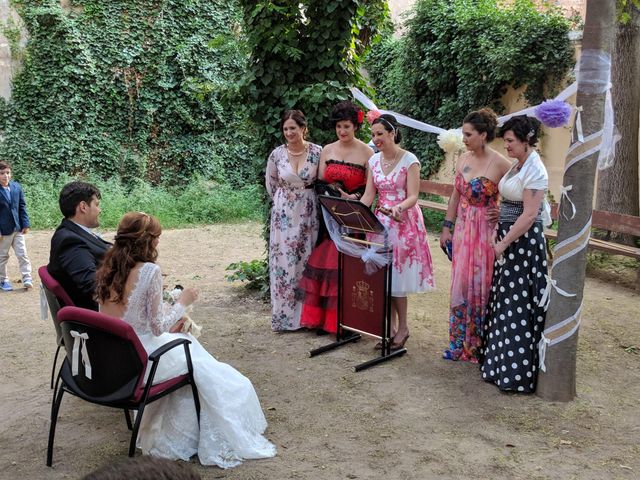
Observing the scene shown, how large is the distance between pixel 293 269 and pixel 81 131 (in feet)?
31.3

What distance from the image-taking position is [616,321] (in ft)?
20.8

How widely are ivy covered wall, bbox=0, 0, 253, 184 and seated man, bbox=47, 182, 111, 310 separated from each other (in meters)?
9.31

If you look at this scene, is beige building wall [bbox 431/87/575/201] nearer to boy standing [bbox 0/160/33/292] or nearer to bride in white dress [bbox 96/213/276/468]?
boy standing [bbox 0/160/33/292]

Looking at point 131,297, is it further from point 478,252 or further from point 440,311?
point 440,311

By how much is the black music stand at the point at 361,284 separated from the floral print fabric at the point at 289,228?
57 cm

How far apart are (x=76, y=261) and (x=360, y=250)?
2176 millimetres

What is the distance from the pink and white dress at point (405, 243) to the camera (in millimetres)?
5316

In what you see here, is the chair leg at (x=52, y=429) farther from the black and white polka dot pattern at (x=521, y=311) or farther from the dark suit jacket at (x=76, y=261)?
the black and white polka dot pattern at (x=521, y=311)

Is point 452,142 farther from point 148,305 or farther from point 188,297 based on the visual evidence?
point 148,305

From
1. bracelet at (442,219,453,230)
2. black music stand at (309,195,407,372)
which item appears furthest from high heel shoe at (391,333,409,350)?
bracelet at (442,219,453,230)

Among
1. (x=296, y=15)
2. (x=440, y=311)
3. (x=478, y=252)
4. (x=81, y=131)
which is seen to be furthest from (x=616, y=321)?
(x=81, y=131)

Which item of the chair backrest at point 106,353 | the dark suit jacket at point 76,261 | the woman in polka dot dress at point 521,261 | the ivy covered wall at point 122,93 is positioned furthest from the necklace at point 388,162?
the ivy covered wall at point 122,93

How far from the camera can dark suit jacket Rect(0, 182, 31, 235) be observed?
301 inches

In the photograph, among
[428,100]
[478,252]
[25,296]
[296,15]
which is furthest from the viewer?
[428,100]
